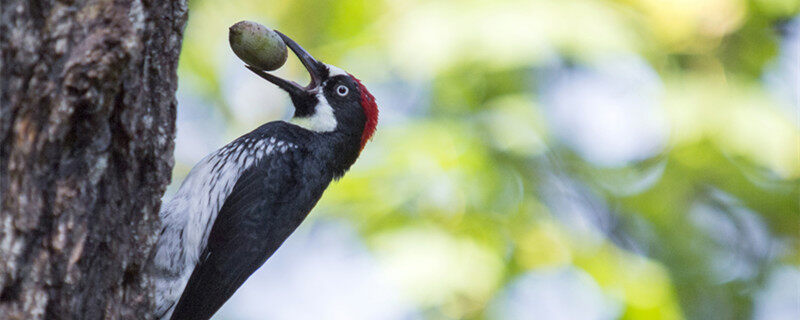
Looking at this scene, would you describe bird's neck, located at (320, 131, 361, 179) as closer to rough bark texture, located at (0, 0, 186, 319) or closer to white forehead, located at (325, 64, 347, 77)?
white forehead, located at (325, 64, 347, 77)

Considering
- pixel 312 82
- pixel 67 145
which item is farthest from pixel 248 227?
pixel 67 145

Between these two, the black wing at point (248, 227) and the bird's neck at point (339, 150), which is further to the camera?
the bird's neck at point (339, 150)

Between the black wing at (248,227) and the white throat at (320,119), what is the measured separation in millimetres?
365

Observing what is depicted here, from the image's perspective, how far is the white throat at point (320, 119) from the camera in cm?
426

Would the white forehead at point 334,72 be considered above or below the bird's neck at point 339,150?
above

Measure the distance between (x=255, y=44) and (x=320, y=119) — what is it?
3.23ft

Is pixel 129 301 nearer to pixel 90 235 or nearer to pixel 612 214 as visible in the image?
pixel 90 235

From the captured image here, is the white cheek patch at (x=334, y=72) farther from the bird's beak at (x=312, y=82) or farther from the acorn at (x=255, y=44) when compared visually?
the acorn at (x=255, y=44)

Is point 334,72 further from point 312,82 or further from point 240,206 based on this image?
point 240,206

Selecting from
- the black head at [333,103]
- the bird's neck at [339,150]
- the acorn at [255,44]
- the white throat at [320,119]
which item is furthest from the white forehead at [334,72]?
the acorn at [255,44]

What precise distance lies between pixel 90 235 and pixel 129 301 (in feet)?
1.12

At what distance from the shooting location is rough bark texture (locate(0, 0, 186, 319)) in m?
2.09

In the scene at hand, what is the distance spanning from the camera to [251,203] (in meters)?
3.64

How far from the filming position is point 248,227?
3.59 meters
